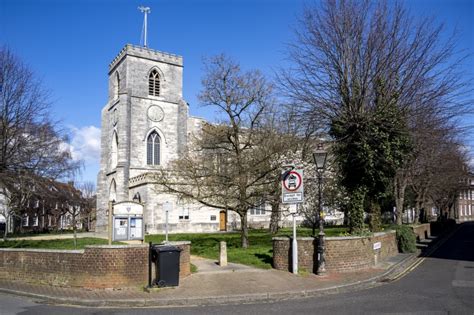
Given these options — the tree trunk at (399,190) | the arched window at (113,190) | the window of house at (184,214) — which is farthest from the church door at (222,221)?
the tree trunk at (399,190)

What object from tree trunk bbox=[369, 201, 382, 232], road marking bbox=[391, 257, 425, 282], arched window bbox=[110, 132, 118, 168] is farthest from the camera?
arched window bbox=[110, 132, 118, 168]

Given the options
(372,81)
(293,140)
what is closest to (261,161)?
(293,140)

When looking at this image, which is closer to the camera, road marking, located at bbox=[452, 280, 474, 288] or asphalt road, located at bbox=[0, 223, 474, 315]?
asphalt road, located at bbox=[0, 223, 474, 315]

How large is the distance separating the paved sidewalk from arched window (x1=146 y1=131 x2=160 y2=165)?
1412 inches

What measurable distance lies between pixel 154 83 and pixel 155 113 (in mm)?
3816

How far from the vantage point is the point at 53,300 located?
1020 centimetres

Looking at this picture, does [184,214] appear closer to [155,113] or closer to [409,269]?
[155,113]

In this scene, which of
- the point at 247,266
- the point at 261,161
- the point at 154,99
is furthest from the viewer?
the point at 154,99

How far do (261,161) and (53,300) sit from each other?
12761mm

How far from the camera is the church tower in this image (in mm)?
46750

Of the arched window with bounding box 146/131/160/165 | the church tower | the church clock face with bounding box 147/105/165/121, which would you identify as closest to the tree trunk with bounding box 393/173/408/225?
the church tower

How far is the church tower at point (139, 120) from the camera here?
4675 centimetres

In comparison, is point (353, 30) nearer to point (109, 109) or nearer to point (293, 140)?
point (293, 140)

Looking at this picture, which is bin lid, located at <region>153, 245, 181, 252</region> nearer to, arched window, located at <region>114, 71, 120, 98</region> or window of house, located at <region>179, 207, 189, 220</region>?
window of house, located at <region>179, 207, 189, 220</region>
